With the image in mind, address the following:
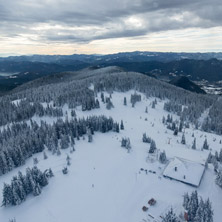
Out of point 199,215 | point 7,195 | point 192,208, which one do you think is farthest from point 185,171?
point 7,195

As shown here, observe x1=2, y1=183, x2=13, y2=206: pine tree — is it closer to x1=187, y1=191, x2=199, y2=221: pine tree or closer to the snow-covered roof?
x1=187, y1=191, x2=199, y2=221: pine tree

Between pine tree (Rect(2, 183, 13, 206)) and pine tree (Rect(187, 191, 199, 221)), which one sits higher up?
pine tree (Rect(2, 183, 13, 206))

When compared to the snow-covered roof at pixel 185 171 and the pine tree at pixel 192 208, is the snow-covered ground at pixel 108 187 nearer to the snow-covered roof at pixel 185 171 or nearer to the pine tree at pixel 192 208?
the snow-covered roof at pixel 185 171

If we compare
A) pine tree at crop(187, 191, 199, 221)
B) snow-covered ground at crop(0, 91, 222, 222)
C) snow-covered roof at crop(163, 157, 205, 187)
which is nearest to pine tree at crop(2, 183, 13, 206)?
snow-covered ground at crop(0, 91, 222, 222)

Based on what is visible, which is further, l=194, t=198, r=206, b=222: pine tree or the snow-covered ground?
the snow-covered ground

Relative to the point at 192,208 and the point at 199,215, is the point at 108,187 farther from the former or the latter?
the point at 199,215

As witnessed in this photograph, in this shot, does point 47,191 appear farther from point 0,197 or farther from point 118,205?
point 118,205
